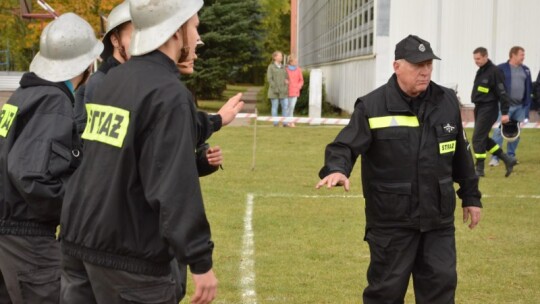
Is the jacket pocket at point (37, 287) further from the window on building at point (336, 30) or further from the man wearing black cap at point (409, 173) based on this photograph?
the window on building at point (336, 30)

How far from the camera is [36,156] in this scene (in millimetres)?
4605

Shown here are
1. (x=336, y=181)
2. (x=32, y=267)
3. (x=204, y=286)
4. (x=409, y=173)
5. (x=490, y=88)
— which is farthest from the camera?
(x=490, y=88)

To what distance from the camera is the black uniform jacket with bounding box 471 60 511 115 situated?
48.1 feet

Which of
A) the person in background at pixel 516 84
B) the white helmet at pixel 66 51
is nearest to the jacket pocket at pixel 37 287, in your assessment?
the white helmet at pixel 66 51

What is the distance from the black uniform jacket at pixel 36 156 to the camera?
4.61 m

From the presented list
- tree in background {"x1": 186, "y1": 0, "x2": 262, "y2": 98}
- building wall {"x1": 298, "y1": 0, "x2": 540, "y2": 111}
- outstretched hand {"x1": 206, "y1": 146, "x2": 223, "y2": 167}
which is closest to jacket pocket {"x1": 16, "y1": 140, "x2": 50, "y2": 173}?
outstretched hand {"x1": 206, "y1": 146, "x2": 223, "y2": 167}

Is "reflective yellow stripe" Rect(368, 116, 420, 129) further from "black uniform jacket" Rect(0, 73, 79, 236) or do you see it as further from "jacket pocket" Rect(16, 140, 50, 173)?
"jacket pocket" Rect(16, 140, 50, 173)

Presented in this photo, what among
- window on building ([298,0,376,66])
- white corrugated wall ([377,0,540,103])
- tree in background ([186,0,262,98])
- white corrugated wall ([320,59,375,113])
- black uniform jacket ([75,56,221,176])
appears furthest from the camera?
tree in background ([186,0,262,98])

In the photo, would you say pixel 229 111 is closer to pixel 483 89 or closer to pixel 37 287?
pixel 37 287

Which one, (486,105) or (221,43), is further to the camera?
(221,43)

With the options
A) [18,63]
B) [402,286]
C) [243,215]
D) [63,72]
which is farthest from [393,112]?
[18,63]

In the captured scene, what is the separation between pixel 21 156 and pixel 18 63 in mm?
49306

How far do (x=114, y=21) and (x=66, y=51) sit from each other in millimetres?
311

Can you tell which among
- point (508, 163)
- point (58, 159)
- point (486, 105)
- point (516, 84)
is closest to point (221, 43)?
point (516, 84)
